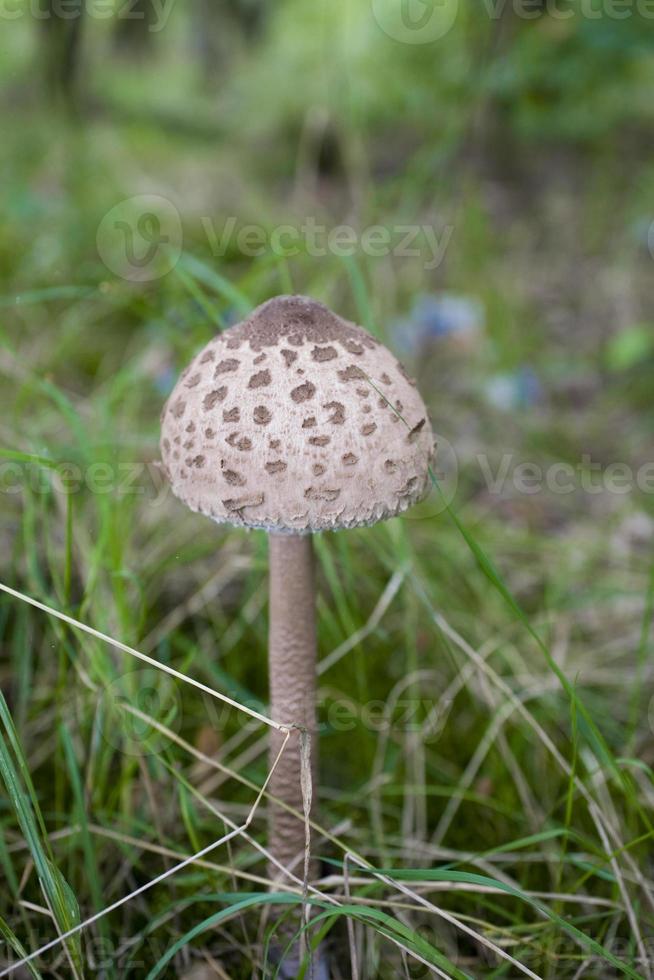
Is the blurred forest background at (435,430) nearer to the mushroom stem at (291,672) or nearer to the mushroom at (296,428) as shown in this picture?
the mushroom stem at (291,672)

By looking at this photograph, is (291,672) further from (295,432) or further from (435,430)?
(435,430)

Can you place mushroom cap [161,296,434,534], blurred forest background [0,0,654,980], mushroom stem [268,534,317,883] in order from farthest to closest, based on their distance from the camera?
blurred forest background [0,0,654,980] → mushroom stem [268,534,317,883] → mushroom cap [161,296,434,534]

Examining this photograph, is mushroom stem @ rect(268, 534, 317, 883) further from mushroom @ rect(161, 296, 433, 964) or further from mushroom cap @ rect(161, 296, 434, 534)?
mushroom cap @ rect(161, 296, 434, 534)

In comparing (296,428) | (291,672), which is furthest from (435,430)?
(296,428)

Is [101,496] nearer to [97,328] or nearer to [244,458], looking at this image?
[244,458]

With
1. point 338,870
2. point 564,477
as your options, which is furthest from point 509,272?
point 338,870

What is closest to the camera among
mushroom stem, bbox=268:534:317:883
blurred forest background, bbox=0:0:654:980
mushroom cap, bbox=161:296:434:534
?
mushroom cap, bbox=161:296:434:534

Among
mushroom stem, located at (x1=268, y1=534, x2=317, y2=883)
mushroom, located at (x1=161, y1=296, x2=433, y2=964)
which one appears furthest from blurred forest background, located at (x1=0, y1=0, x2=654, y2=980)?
mushroom, located at (x1=161, y1=296, x2=433, y2=964)

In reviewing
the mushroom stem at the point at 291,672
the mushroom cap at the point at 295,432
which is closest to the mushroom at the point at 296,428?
the mushroom cap at the point at 295,432
